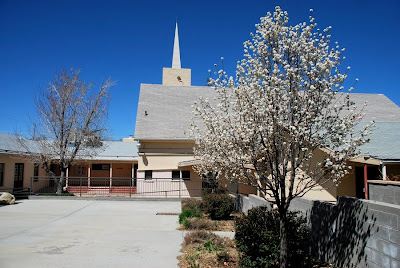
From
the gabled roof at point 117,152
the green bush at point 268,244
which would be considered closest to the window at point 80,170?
the gabled roof at point 117,152

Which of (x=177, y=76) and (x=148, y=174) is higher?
(x=177, y=76)

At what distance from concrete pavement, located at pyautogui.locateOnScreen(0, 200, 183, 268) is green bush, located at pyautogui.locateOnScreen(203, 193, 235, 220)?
1470mm

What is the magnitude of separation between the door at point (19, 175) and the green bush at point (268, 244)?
2095 cm

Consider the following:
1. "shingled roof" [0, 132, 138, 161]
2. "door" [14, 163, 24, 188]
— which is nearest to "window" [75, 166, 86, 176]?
"shingled roof" [0, 132, 138, 161]

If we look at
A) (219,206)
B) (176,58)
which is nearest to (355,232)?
(219,206)

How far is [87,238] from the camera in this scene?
898 centimetres

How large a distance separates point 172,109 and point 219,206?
12306 mm

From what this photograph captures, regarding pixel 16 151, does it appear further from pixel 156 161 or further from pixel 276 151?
pixel 276 151

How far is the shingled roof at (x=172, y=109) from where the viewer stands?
2138cm

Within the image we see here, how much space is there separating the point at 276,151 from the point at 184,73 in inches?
1016

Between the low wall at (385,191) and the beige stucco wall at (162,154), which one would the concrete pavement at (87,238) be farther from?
the beige stucco wall at (162,154)

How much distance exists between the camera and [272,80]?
4.95 meters

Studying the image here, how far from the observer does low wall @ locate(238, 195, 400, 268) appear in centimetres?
495

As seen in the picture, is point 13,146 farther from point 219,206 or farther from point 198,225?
point 198,225
